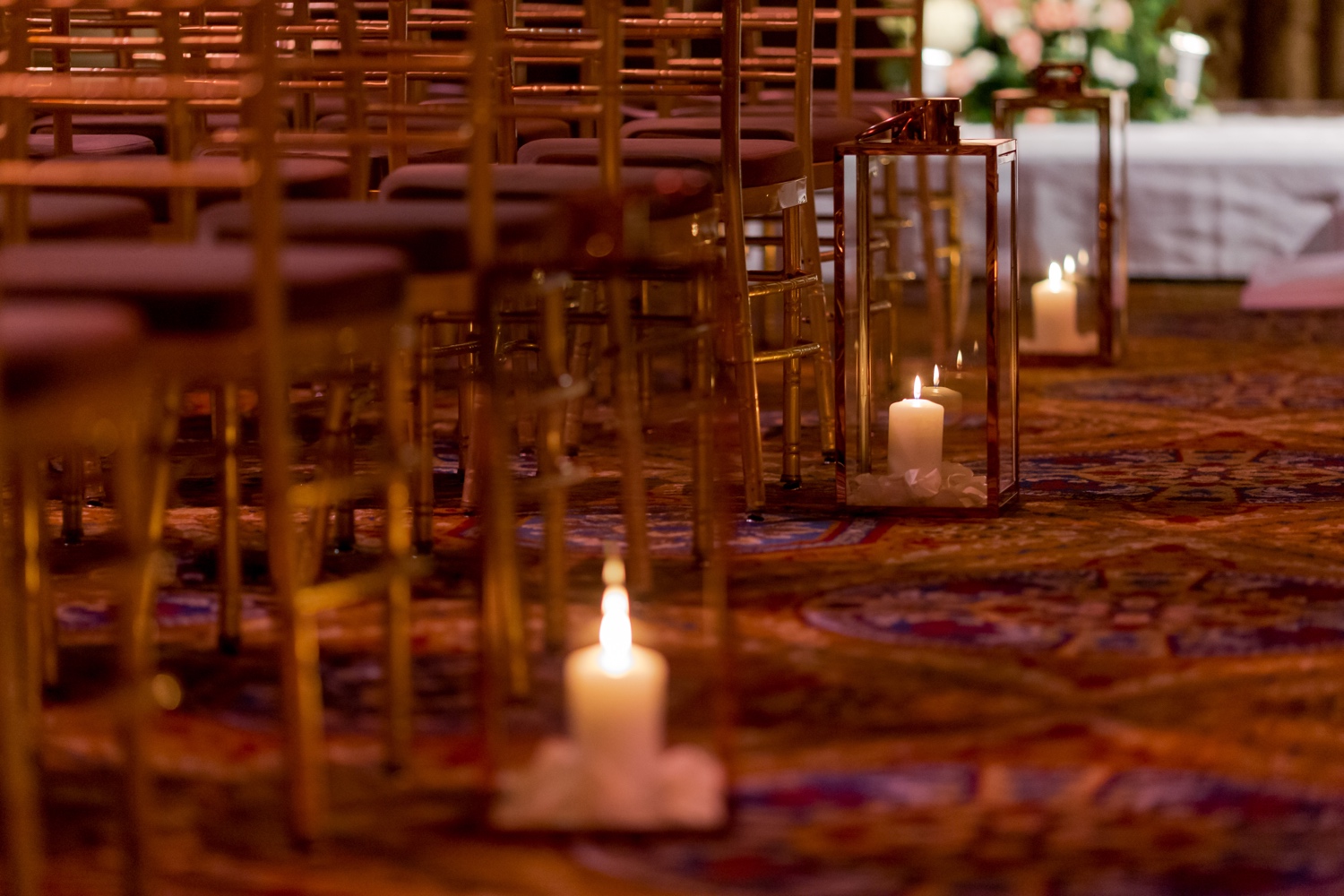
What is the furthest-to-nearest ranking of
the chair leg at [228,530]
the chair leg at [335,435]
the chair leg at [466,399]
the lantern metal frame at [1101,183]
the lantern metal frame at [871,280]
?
1. the lantern metal frame at [1101,183]
2. the chair leg at [466,399]
3. the lantern metal frame at [871,280]
4. the chair leg at [335,435]
5. the chair leg at [228,530]

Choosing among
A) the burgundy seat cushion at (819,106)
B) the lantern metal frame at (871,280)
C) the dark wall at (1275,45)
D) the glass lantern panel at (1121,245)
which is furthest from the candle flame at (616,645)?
the dark wall at (1275,45)

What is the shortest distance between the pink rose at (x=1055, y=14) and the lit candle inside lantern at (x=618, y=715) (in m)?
4.05

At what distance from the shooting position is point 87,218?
224 centimetres

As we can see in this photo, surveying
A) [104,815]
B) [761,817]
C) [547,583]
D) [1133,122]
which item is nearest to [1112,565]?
[547,583]

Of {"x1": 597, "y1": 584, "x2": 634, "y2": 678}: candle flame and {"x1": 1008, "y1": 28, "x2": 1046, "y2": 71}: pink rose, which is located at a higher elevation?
{"x1": 1008, "y1": 28, "x2": 1046, "y2": 71}: pink rose

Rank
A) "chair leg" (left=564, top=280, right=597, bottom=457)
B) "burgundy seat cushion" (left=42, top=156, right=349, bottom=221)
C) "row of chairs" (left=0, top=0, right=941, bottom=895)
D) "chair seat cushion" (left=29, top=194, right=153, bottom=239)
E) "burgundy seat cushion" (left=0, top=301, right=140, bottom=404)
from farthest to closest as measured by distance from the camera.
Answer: "chair leg" (left=564, top=280, right=597, bottom=457)
"burgundy seat cushion" (left=42, top=156, right=349, bottom=221)
"chair seat cushion" (left=29, top=194, right=153, bottom=239)
"row of chairs" (left=0, top=0, right=941, bottom=895)
"burgundy seat cushion" (left=0, top=301, right=140, bottom=404)

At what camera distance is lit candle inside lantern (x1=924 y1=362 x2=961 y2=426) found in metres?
3.28

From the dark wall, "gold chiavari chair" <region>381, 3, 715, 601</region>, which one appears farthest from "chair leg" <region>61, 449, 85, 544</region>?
the dark wall

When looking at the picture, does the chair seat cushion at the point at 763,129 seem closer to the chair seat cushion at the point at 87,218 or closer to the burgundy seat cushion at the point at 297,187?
the burgundy seat cushion at the point at 297,187

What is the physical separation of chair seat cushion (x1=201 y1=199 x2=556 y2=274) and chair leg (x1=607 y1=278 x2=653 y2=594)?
172 millimetres

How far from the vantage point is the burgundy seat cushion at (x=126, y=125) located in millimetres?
3674

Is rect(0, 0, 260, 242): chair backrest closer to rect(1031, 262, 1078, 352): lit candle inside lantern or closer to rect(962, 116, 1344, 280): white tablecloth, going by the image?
rect(1031, 262, 1078, 352): lit candle inside lantern

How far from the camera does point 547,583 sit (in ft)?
7.77

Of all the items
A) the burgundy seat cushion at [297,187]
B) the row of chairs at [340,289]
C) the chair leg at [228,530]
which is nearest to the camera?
the row of chairs at [340,289]
